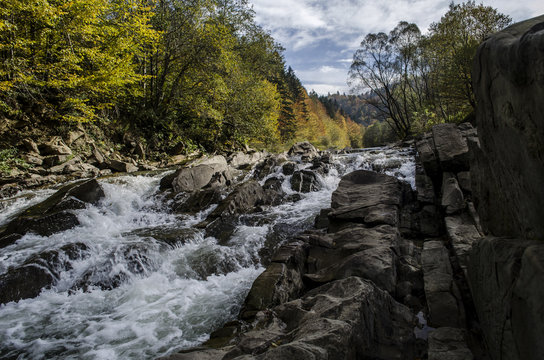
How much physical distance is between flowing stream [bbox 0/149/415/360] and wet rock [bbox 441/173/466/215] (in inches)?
148

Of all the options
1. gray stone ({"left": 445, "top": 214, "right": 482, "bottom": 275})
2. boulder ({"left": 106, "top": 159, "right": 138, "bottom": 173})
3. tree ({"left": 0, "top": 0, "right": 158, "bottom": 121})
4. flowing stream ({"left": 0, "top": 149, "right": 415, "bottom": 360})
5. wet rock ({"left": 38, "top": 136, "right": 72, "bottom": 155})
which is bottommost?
flowing stream ({"left": 0, "top": 149, "right": 415, "bottom": 360})

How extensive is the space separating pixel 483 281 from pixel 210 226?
7.16 meters

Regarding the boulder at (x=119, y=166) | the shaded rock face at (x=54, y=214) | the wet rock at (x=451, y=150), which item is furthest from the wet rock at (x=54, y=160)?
the wet rock at (x=451, y=150)

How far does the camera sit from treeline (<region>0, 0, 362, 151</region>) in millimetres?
11781

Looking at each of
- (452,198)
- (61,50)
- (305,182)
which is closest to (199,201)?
(305,182)

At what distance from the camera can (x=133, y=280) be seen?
592 centimetres

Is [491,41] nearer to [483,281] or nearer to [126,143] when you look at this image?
[483,281]

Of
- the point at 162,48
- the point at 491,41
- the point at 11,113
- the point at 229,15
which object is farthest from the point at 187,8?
the point at 491,41

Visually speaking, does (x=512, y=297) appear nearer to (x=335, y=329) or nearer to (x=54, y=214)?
(x=335, y=329)

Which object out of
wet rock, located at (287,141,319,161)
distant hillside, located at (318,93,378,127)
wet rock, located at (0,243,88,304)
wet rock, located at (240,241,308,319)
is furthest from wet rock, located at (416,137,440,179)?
distant hillside, located at (318,93,378,127)

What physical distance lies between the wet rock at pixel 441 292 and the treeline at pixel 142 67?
44.1 feet

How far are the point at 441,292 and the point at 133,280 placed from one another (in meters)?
5.92

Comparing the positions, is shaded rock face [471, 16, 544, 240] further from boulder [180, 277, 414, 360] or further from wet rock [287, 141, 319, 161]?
wet rock [287, 141, 319, 161]

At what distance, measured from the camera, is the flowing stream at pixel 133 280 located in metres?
4.19
